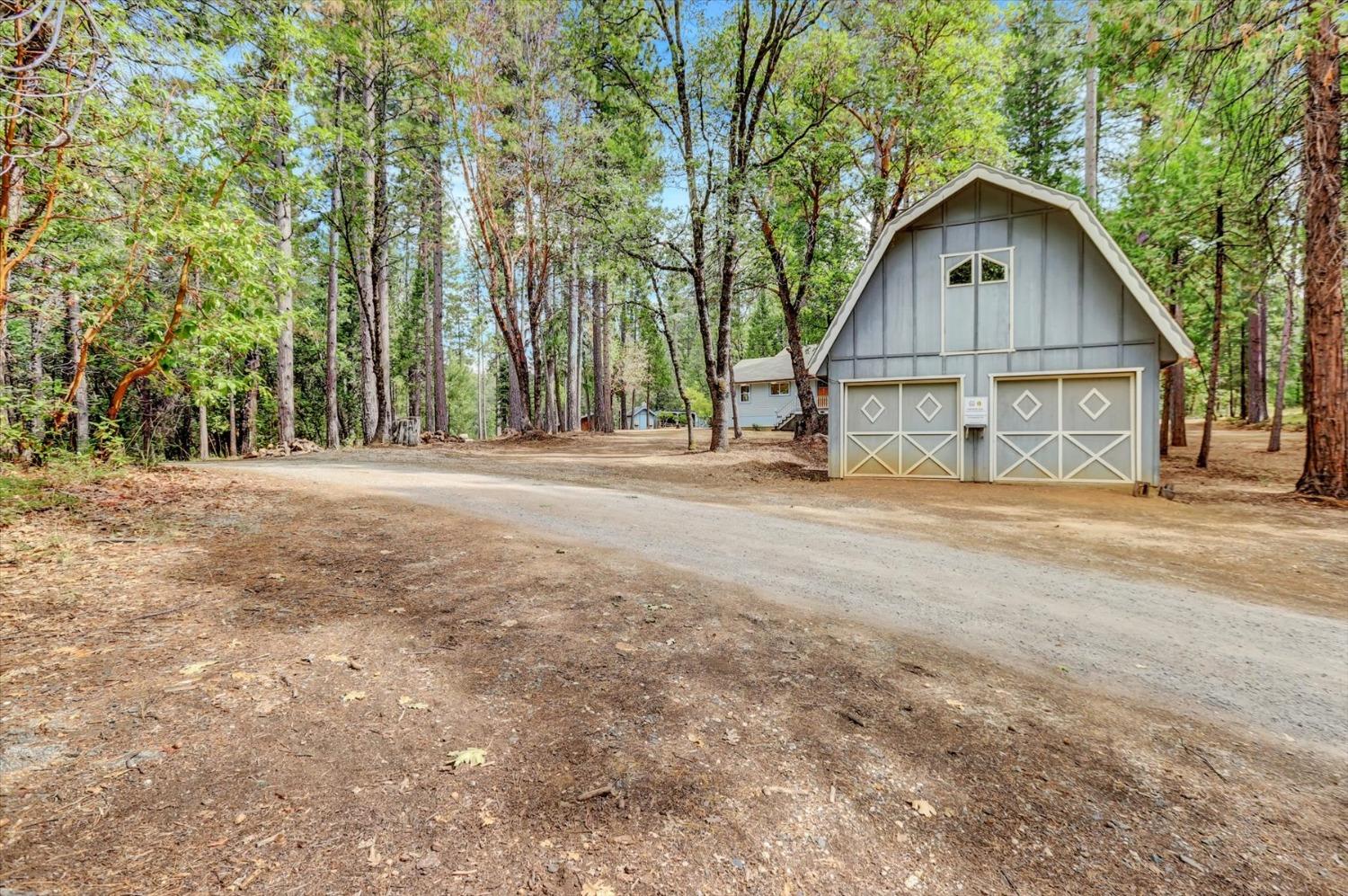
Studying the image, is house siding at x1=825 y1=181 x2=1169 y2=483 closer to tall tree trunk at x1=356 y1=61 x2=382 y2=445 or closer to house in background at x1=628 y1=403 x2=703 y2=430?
tall tree trunk at x1=356 y1=61 x2=382 y2=445

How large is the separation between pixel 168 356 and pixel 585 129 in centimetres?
1515

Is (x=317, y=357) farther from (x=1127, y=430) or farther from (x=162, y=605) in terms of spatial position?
(x=1127, y=430)

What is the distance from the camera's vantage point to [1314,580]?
5.19 m

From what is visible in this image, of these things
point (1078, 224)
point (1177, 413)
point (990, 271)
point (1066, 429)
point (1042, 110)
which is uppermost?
point (1042, 110)

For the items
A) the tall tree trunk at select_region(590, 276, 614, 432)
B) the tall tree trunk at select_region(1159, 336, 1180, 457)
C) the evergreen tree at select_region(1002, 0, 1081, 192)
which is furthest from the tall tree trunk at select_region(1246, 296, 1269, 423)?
the tall tree trunk at select_region(590, 276, 614, 432)

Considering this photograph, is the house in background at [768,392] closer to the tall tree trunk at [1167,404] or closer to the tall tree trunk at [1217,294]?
the tall tree trunk at [1167,404]

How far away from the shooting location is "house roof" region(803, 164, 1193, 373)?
34.4ft

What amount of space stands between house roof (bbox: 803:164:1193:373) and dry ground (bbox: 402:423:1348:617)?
308 cm

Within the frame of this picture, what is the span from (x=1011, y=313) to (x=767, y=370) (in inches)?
939

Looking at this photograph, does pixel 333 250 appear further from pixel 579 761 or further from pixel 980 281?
pixel 579 761

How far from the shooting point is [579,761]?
229cm

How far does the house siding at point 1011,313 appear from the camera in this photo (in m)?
11.0

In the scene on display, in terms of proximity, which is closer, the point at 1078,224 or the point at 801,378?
the point at 1078,224

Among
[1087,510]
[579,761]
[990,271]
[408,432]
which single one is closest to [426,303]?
[408,432]
